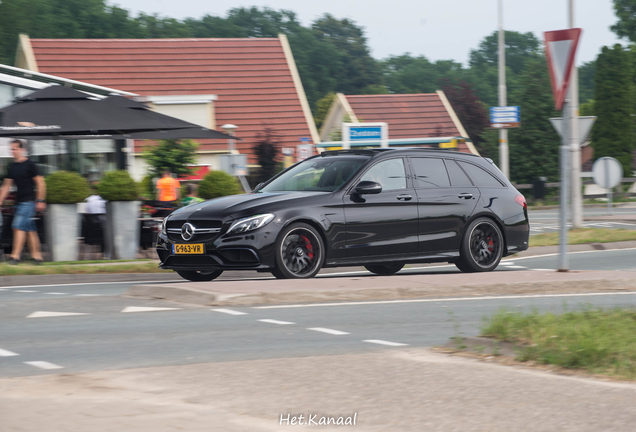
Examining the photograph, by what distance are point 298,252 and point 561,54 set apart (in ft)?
12.1

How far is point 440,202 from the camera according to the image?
12.2 metres

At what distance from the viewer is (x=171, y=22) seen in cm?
8150

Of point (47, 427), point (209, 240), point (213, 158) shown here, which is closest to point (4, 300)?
point (209, 240)

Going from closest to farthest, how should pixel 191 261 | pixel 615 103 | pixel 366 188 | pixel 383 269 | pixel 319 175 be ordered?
pixel 191 261, pixel 366 188, pixel 319 175, pixel 383 269, pixel 615 103

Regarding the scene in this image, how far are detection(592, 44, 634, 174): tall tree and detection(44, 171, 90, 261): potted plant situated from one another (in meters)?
38.8

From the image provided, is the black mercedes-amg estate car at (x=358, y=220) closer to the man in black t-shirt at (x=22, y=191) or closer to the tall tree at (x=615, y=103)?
the man in black t-shirt at (x=22, y=191)

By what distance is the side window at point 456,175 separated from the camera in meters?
12.6

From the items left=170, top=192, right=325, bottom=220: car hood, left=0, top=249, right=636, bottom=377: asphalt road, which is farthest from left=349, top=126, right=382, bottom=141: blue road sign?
left=0, top=249, right=636, bottom=377: asphalt road

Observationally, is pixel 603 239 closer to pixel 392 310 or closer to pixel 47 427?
pixel 392 310

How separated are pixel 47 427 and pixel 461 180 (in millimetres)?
9013

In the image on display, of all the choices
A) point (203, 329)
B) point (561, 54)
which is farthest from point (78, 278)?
point (561, 54)

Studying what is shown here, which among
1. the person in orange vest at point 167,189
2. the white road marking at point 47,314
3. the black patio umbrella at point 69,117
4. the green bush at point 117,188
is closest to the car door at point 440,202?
the white road marking at point 47,314

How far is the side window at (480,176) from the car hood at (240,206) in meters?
2.56

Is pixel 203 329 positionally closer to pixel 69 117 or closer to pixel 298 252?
pixel 298 252
